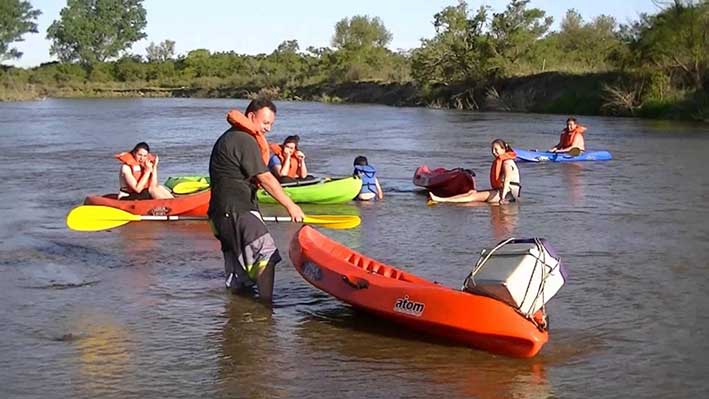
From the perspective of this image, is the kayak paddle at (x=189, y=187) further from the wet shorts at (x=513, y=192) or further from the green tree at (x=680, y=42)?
the green tree at (x=680, y=42)

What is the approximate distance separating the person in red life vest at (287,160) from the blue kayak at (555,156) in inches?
253

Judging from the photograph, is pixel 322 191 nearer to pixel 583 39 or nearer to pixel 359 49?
pixel 583 39

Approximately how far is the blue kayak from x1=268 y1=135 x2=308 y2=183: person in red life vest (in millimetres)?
6433

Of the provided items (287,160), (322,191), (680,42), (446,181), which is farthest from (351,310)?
(680,42)

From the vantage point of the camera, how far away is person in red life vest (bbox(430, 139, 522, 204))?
41.1 feet

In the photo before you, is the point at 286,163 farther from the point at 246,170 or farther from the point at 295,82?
the point at 295,82

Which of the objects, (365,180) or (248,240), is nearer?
(248,240)

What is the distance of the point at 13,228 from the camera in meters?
10.7

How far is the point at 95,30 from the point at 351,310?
9541 centimetres

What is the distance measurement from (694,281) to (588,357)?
2484 mm

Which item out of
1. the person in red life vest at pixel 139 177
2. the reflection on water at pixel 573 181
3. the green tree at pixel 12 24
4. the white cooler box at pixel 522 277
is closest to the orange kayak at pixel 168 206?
the person in red life vest at pixel 139 177

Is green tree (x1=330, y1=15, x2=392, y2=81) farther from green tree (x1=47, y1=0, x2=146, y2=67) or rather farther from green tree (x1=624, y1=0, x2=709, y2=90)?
green tree (x1=624, y1=0, x2=709, y2=90)

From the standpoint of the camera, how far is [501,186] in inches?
497

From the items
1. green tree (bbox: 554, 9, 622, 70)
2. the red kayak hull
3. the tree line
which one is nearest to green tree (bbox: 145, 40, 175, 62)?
the tree line
